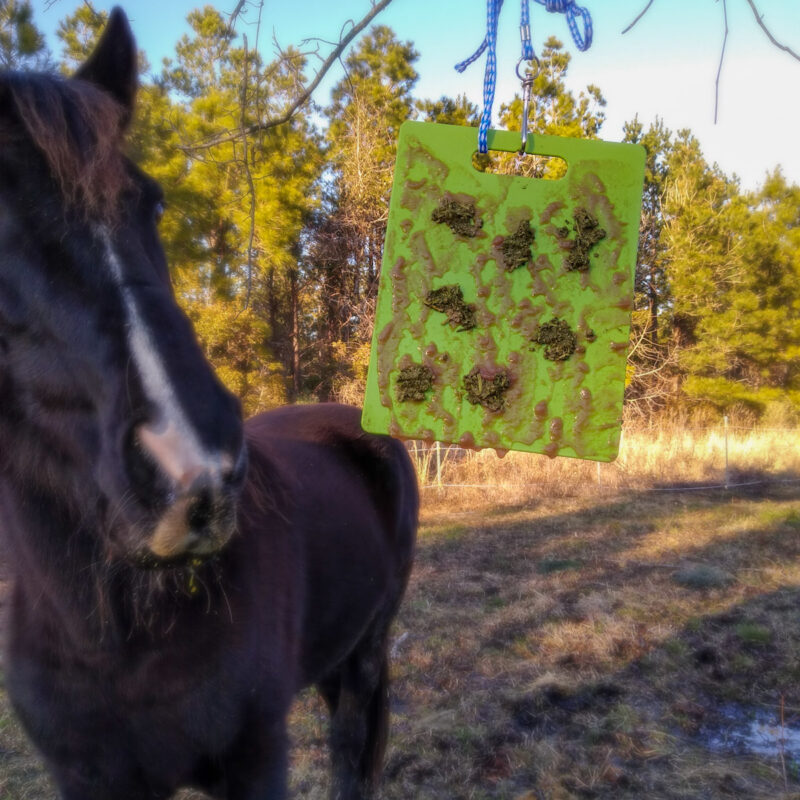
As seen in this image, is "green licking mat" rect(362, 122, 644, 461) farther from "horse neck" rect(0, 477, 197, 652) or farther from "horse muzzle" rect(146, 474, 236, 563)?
"horse neck" rect(0, 477, 197, 652)

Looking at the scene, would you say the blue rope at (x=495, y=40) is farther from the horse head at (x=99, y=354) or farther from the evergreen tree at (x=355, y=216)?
the evergreen tree at (x=355, y=216)

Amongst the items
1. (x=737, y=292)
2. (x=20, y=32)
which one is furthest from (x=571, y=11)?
(x=737, y=292)

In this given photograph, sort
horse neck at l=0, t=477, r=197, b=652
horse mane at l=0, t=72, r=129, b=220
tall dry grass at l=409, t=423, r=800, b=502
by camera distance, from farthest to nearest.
Answer: tall dry grass at l=409, t=423, r=800, b=502, horse neck at l=0, t=477, r=197, b=652, horse mane at l=0, t=72, r=129, b=220

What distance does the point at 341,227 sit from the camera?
12664 mm

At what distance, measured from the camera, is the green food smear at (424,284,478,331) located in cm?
123

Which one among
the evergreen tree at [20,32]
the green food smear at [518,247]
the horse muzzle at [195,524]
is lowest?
the horse muzzle at [195,524]

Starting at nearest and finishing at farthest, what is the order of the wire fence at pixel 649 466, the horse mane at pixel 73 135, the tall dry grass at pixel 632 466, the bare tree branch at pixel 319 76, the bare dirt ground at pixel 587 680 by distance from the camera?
the horse mane at pixel 73 135, the bare tree branch at pixel 319 76, the bare dirt ground at pixel 587 680, the tall dry grass at pixel 632 466, the wire fence at pixel 649 466

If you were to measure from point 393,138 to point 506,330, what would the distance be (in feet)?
37.3

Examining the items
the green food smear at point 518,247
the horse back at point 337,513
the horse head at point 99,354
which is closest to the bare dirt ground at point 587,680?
the horse back at point 337,513

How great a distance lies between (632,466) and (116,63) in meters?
11.9

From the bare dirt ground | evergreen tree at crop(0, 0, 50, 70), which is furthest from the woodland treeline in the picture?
the bare dirt ground

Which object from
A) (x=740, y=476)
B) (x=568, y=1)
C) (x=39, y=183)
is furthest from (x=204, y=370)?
(x=740, y=476)

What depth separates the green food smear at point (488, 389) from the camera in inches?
47.7

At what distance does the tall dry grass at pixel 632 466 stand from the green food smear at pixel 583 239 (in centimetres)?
907
